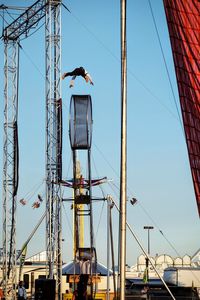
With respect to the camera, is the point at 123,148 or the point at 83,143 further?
the point at 83,143

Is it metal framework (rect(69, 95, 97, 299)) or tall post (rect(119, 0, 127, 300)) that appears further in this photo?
metal framework (rect(69, 95, 97, 299))

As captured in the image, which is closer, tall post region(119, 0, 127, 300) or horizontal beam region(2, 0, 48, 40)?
tall post region(119, 0, 127, 300)

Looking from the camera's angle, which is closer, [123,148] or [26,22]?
[123,148]

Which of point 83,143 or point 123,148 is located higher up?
point 83,143

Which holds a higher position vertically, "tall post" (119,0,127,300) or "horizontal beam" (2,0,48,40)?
"horizontal beam" (2,0,48,40)

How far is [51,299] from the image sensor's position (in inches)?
1206

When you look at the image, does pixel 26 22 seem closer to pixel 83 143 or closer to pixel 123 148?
pixel 83 143

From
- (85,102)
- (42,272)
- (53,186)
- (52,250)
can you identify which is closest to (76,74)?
(85,102)

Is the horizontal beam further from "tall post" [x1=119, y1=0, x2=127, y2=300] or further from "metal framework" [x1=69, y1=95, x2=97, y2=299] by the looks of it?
"tall post" [x1=119, y1=0, x2=127, y2=300]

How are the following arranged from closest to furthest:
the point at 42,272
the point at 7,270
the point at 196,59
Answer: the point at 196,59 → the point at 7,270 → the point at 42,272

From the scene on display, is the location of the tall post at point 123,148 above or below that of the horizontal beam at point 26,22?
below

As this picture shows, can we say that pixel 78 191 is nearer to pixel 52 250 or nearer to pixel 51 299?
pixel 52 250

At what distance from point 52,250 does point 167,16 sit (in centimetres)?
2033

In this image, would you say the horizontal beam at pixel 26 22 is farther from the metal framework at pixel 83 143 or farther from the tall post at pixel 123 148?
the tall post at pixel 123 148
